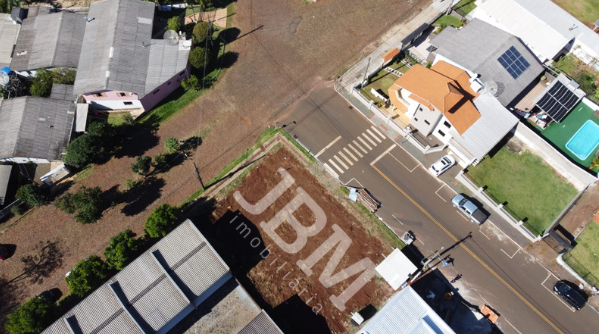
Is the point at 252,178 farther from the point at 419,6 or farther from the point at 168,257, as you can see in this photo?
the point at 419,6

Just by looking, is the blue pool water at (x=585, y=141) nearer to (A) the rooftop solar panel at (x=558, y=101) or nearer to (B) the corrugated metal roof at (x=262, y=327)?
(A) the rooftop solar panel at (x=558, y=101)

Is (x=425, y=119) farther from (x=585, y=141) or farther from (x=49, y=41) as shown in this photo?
(x=49, y=41)

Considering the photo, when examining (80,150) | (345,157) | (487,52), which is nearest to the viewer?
(80,150)

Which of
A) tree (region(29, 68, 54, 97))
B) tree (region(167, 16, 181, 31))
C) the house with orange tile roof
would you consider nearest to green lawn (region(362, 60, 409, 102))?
the house with orange tile roof

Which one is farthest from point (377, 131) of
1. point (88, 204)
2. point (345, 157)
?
point (88, 204)

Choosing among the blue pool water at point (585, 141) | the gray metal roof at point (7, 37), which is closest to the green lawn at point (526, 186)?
the blue pool water at point (585, 141)

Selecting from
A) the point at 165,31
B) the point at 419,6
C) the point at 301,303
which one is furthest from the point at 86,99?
the point at 419,6
